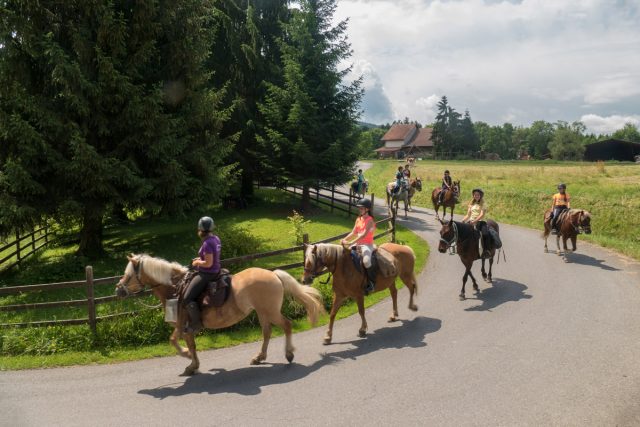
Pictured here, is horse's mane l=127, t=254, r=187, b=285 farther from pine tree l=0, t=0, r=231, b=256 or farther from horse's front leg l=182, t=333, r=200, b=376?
pine tree l=0, t=0, r=231, b=256

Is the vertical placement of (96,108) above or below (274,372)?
above

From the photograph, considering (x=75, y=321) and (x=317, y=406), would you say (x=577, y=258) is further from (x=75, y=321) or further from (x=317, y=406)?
(x=75, y=321)

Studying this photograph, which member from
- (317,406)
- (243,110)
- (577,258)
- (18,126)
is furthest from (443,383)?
(243,110)

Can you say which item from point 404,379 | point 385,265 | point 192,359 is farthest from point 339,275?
point 192,359

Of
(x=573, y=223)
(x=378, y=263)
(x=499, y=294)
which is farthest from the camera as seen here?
(x=573, y=223)

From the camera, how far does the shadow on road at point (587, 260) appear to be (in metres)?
14.1

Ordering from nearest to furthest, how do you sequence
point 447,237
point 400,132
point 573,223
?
1. point 447,237
2. point 573,223
3. point 400,132

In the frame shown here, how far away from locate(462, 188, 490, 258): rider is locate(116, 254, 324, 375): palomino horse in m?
6.45

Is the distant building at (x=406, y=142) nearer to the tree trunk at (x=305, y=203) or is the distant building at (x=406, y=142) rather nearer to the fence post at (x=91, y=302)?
the tree trunk at (x=305, y=203)

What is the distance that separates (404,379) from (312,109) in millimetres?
17776

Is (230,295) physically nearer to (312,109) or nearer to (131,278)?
(131,278)

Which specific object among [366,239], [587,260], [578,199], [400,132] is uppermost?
[400,132]

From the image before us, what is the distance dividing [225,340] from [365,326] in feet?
10.5

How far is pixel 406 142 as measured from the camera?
10969cm
